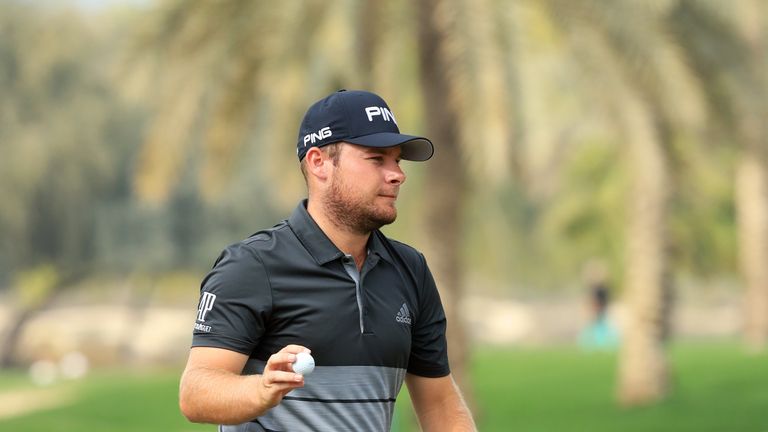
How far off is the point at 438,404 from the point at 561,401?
14438 mm

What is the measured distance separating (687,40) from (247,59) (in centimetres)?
532

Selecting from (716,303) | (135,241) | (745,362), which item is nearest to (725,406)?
(745,362)

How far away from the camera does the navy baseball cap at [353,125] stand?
11.1 feet

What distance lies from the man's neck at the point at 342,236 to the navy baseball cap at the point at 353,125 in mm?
153

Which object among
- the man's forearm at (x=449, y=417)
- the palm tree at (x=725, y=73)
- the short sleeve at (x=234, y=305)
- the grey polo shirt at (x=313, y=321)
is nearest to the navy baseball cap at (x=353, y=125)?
the grey polo shirt at (x=313, y=321)

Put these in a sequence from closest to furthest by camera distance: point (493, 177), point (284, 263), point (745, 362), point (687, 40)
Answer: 1. point (284, 263)
2. point (493, 177)
3. point (687, 40)
4. point (745, 362)

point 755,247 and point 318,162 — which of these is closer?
point 318,162

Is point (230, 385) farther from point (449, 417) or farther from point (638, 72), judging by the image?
point (638, 72)

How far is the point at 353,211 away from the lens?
344 cm

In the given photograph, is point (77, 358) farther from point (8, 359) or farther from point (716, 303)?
point (716, 303)

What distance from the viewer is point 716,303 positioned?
143 ft

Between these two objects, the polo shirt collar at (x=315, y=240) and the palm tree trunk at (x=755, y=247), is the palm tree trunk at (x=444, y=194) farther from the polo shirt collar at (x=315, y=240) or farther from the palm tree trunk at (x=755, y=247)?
the palm tree trunk at (x=755, y=247)

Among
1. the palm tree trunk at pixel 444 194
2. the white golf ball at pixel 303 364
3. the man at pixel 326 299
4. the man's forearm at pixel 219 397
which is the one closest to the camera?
the white golf ball at pixel 303 364

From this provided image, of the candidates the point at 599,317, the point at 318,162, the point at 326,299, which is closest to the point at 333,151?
the point at 318,162
